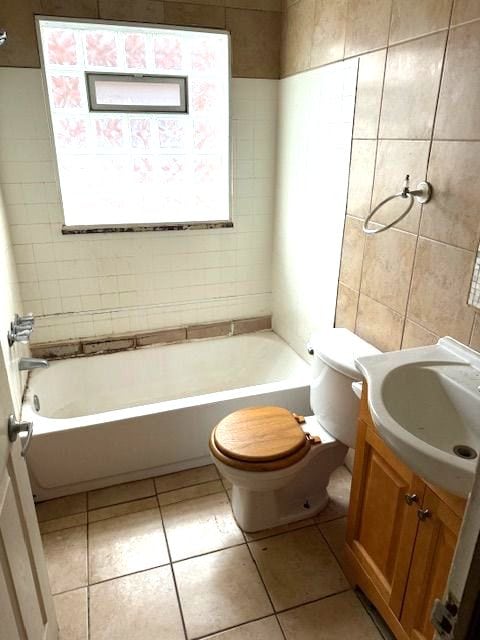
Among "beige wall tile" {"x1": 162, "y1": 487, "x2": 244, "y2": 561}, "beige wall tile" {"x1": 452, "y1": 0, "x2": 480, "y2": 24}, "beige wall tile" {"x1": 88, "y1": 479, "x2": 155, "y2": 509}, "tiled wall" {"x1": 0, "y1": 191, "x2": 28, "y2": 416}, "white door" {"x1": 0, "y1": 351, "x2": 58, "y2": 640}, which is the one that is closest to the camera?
"white door" {"x1": 0, "y1": 351, "x2": 58, "y2": 640}

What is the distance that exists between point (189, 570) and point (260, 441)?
58 centimetres

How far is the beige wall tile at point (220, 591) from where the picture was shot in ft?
5.17

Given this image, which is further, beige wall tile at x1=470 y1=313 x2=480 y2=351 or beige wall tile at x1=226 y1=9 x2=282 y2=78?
beige wall tile at x1=226 y1=9 x2=282 y2=78

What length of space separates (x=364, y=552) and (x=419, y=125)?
1.50 metres

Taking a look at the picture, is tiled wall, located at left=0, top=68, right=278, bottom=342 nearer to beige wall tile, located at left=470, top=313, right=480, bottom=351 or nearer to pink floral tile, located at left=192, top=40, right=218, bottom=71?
pink floral tile, located at left=192, top=40, right=218, bottom=71

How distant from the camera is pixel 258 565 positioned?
1777mm

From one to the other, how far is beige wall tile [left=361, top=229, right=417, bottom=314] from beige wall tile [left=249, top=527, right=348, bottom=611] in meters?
1.04

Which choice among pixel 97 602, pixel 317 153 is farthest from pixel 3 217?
pixel 97 602

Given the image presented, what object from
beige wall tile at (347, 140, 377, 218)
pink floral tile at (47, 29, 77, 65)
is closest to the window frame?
pink floral tile at (47, 29, 77, 65)

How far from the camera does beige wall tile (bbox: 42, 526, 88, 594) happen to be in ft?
5.63

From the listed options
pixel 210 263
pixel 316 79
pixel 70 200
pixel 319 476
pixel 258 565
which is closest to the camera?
pixel 258 565

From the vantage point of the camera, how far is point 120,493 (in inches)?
84.4

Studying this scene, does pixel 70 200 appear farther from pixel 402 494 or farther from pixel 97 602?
pixel 402 494

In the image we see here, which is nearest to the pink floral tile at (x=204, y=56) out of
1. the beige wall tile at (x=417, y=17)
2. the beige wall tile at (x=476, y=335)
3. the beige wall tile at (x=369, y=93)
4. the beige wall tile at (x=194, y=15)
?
the beige wall tile at (x=194, y=15)
